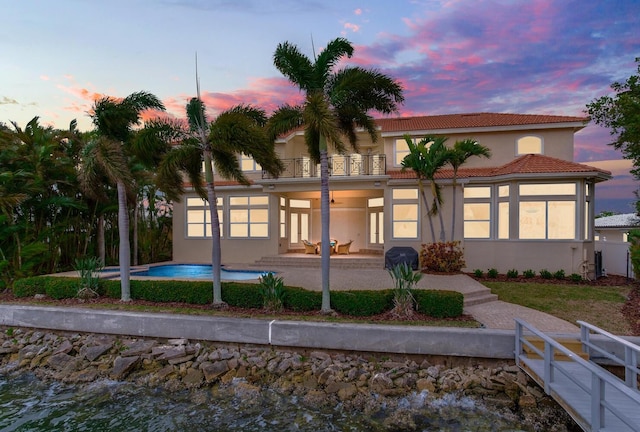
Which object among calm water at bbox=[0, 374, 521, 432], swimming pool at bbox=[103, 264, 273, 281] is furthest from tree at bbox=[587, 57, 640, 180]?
swimming pool at bbox=[103, 264, 273, 281]

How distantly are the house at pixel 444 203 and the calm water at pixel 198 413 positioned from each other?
34.3 feet

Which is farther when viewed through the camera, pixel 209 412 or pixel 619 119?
pixel 619 119

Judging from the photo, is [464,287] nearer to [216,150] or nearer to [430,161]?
[430,161]

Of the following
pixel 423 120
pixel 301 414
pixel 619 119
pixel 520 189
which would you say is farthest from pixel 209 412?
pixel 619 119

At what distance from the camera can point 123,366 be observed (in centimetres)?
734

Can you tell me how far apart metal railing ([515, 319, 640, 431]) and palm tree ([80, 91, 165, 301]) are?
9.76 m

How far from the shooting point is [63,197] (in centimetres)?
1275

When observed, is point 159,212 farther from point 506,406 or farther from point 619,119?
point 619,119

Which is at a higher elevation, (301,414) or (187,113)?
(187,113)

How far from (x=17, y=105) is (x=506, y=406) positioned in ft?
64.5

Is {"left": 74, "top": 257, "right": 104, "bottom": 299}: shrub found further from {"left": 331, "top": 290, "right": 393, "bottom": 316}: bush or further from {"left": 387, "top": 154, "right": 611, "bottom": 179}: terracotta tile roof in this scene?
{"left": 387, "top": 154, "right": 611, "bottom": 179}: terracotta tile roof

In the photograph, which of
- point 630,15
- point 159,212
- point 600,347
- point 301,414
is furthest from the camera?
point 159,212

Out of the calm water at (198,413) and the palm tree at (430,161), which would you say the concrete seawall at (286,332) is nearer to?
the calm water at (198,413)

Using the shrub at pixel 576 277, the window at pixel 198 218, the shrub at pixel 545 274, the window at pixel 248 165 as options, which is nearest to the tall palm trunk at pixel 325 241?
the shrub at pixel 545 274
